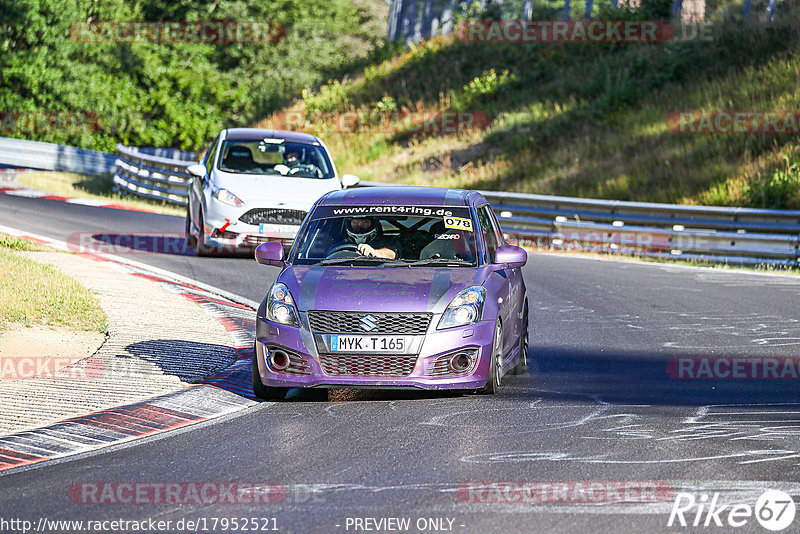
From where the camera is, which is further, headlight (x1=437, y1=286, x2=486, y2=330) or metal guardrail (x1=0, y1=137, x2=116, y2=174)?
metal guardrail (x1=0, y1=137, x2=116, y2=174)

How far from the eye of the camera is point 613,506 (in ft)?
19.0

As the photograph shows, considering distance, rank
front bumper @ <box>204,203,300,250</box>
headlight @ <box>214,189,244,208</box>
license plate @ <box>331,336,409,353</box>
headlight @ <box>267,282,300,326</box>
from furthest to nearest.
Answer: headlight @ <box>214,189,244,208</box>, front bumper @ <box>204,203,300,250</box>, headlight @ <box>267,282,300,326</box>, license plate @ <box>331,336,409,353</box>

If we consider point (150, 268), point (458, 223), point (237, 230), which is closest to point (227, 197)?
point (237, 230)

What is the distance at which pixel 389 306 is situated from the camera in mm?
8398

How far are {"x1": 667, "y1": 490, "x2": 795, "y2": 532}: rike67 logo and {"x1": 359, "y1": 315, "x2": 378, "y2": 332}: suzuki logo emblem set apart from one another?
2980mm

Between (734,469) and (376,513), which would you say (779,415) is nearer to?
(734,469)

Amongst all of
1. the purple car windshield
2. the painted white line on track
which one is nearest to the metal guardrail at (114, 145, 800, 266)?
the painted white line on track

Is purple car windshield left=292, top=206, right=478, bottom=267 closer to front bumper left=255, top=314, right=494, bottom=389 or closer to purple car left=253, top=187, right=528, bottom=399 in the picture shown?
purple car left=253, top=187, right=528, bottom=399

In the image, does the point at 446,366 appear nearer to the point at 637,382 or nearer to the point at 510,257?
the point at 510,257

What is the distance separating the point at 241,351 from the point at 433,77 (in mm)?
31929

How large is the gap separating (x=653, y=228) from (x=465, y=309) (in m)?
13.2

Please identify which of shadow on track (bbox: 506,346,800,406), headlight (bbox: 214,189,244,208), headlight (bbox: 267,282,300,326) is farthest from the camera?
headlight (bbox: 214,189,244,208)

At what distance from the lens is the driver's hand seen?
375 inches

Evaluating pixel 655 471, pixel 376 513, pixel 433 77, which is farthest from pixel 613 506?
A: pixel 433 77
